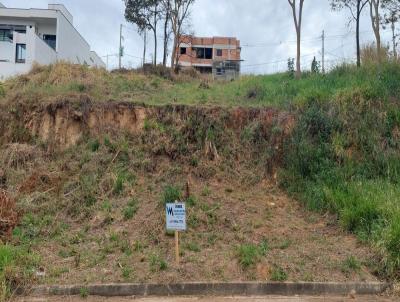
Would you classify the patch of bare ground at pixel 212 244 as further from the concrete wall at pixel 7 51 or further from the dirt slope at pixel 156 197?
the concrete wall at pixel 7 51

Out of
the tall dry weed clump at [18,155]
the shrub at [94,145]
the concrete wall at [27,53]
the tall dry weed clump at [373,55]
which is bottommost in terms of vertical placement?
the tall dry weed clump at [18,155]

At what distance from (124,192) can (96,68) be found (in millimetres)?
8278

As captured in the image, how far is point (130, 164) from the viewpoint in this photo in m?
11.0

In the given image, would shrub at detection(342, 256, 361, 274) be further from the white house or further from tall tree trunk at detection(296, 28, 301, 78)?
the white house

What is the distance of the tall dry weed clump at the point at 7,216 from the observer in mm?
8548

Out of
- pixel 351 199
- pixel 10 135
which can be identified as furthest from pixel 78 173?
pixel 351 199

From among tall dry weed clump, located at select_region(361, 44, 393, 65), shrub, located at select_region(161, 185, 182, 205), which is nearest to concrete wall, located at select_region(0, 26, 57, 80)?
tall dry weed clump, located at select_region(361, 44, 393, 65)

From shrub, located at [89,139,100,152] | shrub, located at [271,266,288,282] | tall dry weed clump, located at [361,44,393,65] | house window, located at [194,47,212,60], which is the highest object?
house window, located at [194,47,212,60]

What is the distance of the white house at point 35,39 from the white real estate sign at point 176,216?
18.9 m

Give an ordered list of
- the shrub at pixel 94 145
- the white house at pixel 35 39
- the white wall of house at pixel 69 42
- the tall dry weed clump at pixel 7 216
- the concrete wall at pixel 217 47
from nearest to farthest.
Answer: the tall dry weed clump at pixel 7 216
the shrub at pixel 94 145
the white house at pixel 35 39
the white wall of house at pixel 69 42
the concrete wall at pixel 217 47

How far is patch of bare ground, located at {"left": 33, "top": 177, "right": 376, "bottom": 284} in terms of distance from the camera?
731 centimetres

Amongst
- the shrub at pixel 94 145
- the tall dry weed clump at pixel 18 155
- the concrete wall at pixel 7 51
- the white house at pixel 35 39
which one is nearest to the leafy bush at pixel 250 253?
the shrub at pixel 94 145

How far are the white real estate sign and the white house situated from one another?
18868mm

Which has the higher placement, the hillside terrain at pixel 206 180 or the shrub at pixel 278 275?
the hillside terrain at pixel 206 180
